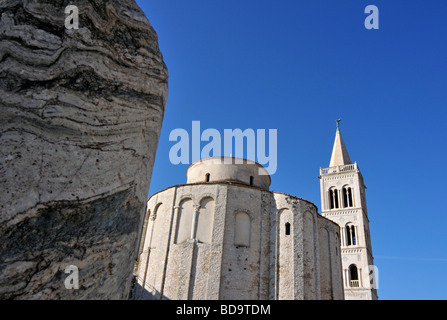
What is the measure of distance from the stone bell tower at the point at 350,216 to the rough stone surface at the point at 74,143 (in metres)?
36.5

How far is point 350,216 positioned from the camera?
40.7m

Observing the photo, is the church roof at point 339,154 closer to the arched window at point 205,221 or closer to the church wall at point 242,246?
the church wall at point 242,246

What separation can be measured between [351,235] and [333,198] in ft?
16.2

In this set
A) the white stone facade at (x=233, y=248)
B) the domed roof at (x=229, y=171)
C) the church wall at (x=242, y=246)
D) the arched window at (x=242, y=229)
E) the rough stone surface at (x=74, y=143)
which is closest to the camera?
the rough stone surface at (x=74, y=143)

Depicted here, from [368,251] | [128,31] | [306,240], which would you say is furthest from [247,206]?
[368,251]

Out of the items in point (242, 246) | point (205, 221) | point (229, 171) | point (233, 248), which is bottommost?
point (233, 248)

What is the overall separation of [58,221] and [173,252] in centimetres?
1924

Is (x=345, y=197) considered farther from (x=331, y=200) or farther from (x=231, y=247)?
(x=231, y=247)

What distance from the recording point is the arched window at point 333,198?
42.5 metres

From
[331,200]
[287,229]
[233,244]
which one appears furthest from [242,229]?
[331,200]

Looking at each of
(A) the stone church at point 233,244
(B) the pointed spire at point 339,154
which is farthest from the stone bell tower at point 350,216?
(A) the stone church at point 233,244
